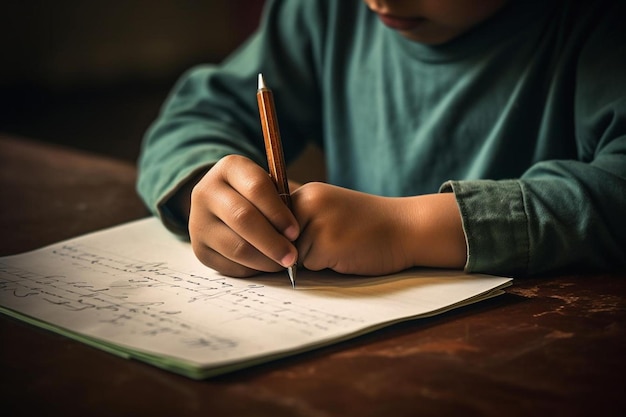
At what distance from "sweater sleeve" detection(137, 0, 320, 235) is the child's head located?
0.68 feet

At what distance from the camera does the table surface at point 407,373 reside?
1.34ft

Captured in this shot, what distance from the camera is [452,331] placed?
19.8 inches

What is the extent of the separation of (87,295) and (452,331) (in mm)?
270

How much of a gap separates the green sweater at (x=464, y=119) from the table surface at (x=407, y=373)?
0.06 meters

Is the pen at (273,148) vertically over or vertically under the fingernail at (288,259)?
over

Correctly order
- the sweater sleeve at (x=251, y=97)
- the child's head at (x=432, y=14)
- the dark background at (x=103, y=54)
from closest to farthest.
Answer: the child's head at (x=432, y=14), the sweater sleeve at (x=251, y=97), the dark background at (x=103, y=54)

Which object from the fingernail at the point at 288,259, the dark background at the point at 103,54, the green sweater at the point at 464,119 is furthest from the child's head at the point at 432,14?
the dark background at the point at 103,54

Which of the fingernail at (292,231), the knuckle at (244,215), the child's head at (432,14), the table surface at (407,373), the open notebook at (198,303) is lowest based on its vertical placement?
the table surface at (407,373)

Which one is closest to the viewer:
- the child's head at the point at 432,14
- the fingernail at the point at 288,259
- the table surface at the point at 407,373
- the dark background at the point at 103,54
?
the table surface at the point at 407,373

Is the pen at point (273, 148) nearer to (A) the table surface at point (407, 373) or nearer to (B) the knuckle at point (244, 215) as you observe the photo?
(B) the knuckle at point (244, 215)

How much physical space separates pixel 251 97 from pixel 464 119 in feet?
0.89

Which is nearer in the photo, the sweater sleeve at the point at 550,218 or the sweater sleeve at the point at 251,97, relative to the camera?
the sweater sleeve at the point at 550,218

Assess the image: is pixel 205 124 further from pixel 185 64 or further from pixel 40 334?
pixel 185 64

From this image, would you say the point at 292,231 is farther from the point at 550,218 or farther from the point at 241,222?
the point at 550,218
